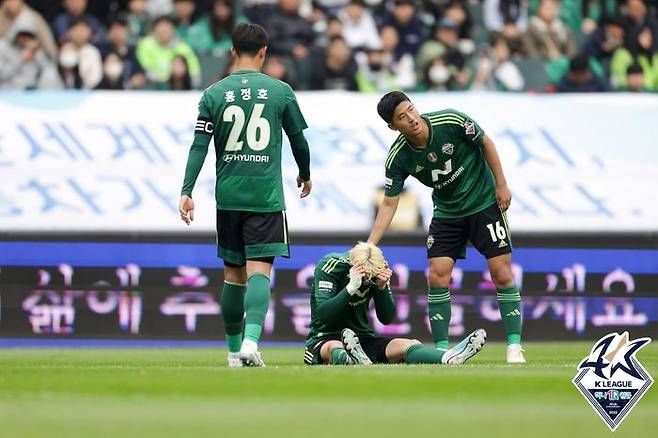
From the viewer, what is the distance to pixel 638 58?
2141 cm

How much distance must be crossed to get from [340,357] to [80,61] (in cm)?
945

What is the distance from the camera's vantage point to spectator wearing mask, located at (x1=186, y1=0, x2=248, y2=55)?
21062mm

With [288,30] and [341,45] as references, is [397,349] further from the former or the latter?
[288,30]

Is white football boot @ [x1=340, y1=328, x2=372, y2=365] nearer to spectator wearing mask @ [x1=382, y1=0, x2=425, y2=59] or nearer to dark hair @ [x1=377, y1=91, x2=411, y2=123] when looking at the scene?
dark hair @ [x1=377, y1=91, x2=411, y2=123]

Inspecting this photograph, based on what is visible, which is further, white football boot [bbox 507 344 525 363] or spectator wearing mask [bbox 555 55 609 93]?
spectator wearing mask [bbox 555 55 609 93]

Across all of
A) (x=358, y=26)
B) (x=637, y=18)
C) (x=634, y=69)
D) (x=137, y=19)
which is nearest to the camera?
(x=634, y=69)

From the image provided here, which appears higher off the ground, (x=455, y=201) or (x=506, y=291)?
(x=455, y=201)

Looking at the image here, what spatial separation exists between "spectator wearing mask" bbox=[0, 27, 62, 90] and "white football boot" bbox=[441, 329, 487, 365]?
32.5ft

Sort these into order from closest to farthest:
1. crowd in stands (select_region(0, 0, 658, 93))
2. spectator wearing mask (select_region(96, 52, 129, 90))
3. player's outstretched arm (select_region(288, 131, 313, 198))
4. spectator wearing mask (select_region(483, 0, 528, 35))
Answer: player's outstretched arm (select_region(288, 131, 313, 198))
spectator wearing mask (select_region(96, 52, 129, 90))
crowd in stands (select_region(0, 0, 658, 93))
spectator wearing mask (select_region(483, 0, 528, 35))

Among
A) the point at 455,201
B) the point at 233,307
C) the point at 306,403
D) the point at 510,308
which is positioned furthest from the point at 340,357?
the point at 306,403

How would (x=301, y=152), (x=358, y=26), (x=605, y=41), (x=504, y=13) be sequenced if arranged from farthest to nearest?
(x=504, y=13) → (x=605, y=41) → (x=358, y=26) → (x=301, y=152)

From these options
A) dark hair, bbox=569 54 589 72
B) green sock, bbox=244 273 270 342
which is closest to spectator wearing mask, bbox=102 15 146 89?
dark hair, bbox=569 54 589 72

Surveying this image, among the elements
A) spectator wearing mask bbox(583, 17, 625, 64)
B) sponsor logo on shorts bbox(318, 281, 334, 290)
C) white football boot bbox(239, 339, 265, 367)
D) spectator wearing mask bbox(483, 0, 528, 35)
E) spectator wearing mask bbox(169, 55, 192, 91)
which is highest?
spectator wearing mask bbox(483, 0, 528, 35)

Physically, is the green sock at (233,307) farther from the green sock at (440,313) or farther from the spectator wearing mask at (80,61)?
the spectator wearing mask at (80,61)
